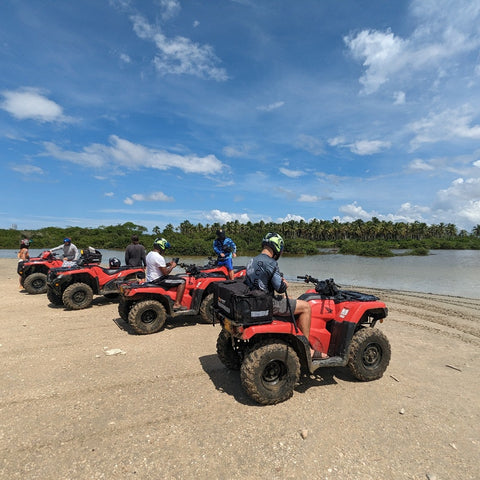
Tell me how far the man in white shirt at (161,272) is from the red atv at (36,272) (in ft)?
20.5

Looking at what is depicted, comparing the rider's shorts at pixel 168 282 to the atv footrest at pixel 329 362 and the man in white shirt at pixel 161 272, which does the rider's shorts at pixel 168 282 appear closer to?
the man in white shirt at pixel 161 272

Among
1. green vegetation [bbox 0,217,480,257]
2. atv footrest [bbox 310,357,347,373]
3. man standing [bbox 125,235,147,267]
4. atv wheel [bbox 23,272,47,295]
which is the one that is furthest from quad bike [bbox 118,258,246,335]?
green vegetation [bbox 0,217,480,257]

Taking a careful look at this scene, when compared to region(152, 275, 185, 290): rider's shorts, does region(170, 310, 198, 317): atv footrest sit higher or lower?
lower

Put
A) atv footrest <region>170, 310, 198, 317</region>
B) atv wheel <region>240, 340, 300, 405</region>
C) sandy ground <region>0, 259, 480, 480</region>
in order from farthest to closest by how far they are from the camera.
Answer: atv footrest <region>170, 310, 198, 317</region> < atv wheel <region>240, 340, 300, 405</region> < sandy ground <region>0, 259, 480, 480</region>

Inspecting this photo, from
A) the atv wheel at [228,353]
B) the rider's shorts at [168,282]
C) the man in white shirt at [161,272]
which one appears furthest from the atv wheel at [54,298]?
the atv wheel at [228,353]

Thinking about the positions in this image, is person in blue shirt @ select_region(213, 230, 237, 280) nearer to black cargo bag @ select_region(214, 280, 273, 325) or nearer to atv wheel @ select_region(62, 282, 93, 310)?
atv wheel @ select_region(62, 282, 93, 310)

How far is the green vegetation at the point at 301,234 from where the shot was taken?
68.8 metres

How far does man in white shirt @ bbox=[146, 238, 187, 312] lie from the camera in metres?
6.14

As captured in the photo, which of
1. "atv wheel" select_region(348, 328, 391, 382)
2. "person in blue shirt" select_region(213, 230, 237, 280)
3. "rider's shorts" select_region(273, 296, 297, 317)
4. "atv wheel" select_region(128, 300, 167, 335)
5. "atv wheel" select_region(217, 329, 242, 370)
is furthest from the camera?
"person in blue shirt" select_region(213, 230, 237, 280)

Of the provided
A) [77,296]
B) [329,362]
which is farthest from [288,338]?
[77,296]

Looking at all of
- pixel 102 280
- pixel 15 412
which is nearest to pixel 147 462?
pixel 15 412

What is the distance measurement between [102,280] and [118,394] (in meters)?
5.43

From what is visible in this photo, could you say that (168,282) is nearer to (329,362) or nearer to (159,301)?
(159,301)

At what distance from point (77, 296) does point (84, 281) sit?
0.49m
